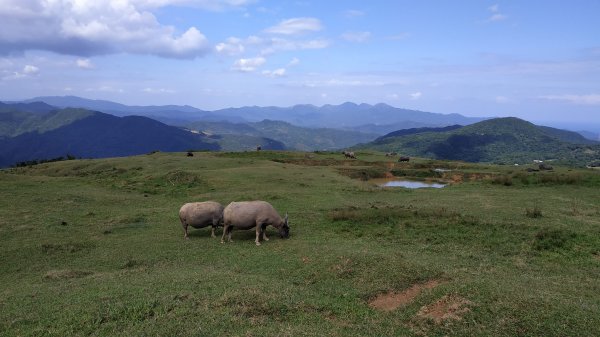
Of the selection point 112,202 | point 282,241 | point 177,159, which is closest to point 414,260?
point 282,241

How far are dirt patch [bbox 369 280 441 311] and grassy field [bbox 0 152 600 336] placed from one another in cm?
9

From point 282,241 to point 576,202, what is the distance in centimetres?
2409

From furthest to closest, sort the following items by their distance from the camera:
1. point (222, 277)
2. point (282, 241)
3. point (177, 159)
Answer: point (177, 159), point (282, 241), point (222, 277)

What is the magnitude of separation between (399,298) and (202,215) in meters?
13.8

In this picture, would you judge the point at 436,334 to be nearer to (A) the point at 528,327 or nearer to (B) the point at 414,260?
(A) the point at 528,327

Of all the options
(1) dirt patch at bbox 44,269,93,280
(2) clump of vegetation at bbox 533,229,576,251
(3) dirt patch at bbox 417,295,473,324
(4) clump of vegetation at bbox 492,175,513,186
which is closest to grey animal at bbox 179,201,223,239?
(1) dirt patch at bbox 44,269,93,280

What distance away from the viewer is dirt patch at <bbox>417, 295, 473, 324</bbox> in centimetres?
1180

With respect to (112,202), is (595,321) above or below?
above

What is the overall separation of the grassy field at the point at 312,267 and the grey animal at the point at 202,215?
0.85 m

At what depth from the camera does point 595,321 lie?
11.3m

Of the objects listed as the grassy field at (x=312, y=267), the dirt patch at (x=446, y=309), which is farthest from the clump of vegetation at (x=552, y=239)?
the dirt patch at (x=446, y=309)

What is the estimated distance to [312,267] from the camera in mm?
16750

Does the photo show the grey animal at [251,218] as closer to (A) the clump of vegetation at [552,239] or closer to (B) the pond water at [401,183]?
(A) the clump of vegetation at [552,239]

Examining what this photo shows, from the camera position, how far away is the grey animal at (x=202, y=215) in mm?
24000
